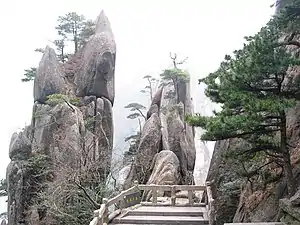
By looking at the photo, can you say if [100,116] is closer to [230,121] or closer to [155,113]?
[155,113]

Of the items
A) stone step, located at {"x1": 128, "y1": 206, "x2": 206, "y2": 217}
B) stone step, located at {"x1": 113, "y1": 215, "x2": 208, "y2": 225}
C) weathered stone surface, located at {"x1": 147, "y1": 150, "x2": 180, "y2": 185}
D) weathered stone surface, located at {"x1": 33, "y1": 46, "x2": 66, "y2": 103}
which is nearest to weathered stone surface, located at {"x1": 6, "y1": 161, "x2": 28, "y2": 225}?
weathered stone surface, located at {"x1": 33, "y1": 46, "x2": 66, "y2": 103}

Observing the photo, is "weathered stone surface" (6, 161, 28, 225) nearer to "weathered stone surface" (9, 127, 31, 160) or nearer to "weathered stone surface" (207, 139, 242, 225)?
"weathered stone surface" (9, 127, 31, 160)

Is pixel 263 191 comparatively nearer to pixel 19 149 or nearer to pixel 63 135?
pixel 63 135

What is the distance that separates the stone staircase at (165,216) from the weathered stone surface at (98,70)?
1026cm

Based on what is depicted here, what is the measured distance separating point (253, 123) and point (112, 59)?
15.2m

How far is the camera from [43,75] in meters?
17.5

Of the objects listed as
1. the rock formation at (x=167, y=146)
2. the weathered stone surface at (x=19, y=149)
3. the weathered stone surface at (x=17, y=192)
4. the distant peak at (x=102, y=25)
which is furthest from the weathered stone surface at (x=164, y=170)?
the distant peak at (x=102, y=25)

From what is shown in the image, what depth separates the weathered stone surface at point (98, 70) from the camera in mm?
18484

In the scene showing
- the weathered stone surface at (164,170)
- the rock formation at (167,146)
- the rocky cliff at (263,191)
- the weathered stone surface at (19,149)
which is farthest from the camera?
the rock formation at (167,146)

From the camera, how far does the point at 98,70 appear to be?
60.7 feet

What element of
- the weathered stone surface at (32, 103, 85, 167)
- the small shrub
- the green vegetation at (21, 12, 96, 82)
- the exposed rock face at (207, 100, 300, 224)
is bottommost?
the exposed rock face at (207, 100, 300, 224)

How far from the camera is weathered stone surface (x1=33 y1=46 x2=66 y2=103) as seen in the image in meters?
17.3

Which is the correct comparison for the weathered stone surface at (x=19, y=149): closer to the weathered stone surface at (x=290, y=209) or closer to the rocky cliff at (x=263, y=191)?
the rocky cliff at (x=263, y=191)

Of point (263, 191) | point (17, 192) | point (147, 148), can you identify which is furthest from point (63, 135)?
point (263, 191)
